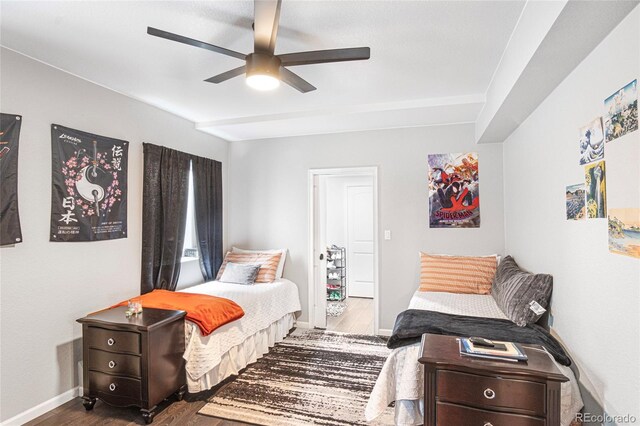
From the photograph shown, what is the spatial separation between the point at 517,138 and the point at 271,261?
2.94 m

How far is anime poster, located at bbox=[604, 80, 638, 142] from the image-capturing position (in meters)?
1.35

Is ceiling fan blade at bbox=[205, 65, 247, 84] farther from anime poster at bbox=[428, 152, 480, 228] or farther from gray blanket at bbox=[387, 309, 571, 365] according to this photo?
anime poster at bbox=[428, 152, 480, 228]

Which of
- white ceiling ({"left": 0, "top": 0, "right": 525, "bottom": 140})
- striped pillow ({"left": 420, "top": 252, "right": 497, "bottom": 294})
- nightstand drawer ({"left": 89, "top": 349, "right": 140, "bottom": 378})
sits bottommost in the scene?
nightstand drawer ({"left": 89, "top": 349, "right": 140, "bottom": 378})

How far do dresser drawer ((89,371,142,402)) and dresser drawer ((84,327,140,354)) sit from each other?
0.20m

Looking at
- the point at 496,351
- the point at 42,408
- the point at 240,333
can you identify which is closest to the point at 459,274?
the point at 496,351

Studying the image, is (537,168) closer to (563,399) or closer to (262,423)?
(563,399)

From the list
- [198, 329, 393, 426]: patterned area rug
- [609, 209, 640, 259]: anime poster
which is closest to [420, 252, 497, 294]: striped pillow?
[198, 329, 393, 426]: patterned area rug

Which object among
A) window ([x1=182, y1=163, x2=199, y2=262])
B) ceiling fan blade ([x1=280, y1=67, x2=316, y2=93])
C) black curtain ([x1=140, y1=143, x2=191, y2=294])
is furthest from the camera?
window ([x1=182, y1=163, x2=199, y2=262])

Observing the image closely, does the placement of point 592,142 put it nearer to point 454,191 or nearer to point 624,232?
point 624,232

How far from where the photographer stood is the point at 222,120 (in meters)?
3.95

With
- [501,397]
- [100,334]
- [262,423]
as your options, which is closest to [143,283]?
[100,334]

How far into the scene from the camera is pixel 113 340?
2408 millimetres

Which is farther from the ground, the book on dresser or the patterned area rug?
the book on dresser

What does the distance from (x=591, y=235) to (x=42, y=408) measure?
3.68 metres
